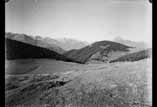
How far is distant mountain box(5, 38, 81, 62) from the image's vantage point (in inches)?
72.9

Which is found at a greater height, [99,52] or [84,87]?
[99,52]

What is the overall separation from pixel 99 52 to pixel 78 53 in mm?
216

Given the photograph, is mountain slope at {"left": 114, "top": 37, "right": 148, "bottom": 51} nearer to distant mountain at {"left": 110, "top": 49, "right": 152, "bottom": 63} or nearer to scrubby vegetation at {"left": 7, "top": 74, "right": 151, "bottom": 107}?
distant mountain at {"left": 110, "top": 49, "right": 152, "bottom": 63}

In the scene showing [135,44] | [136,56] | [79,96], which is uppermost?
[135,44]

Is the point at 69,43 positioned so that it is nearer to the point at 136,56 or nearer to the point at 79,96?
the point at 79,96

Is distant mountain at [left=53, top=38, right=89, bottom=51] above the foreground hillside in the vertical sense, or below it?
above

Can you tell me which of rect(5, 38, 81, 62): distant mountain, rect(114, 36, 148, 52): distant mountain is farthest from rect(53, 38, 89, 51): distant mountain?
rect(114, 36, 148, 52): distant mountain

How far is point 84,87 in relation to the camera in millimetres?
1859

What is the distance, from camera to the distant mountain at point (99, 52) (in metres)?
1.92

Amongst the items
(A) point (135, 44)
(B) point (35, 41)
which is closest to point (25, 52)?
(B) point (35, 41)

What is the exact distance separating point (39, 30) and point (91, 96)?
0.83m

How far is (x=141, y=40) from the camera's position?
73.8 inches

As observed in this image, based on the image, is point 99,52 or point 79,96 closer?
point 79,96
